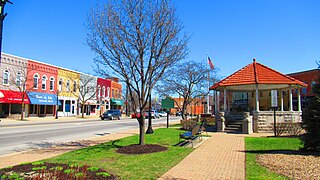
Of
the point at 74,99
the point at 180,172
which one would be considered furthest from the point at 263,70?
the point at 74,99

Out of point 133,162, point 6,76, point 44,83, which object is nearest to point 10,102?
point 6,76

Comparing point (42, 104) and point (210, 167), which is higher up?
point (42, 104)

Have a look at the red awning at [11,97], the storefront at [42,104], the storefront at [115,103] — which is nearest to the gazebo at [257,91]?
the red awning at [11,97]

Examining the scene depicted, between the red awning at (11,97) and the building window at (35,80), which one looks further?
the building window at (35,80)

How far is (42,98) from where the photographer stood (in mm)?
41969

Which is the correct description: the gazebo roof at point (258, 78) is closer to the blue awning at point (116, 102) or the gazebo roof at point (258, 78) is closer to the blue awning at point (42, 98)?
the blue awning at point (42, 98)

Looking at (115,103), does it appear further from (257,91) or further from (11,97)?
(257,91)

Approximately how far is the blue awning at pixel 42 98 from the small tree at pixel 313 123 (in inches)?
1504

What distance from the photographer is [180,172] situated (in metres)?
7.08

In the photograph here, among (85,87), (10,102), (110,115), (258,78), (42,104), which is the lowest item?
(110,115)

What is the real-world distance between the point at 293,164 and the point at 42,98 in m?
40.8

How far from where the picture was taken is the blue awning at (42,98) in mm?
39812

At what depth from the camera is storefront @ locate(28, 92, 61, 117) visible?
40.4m

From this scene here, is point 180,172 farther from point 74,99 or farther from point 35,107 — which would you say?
point 74,99
